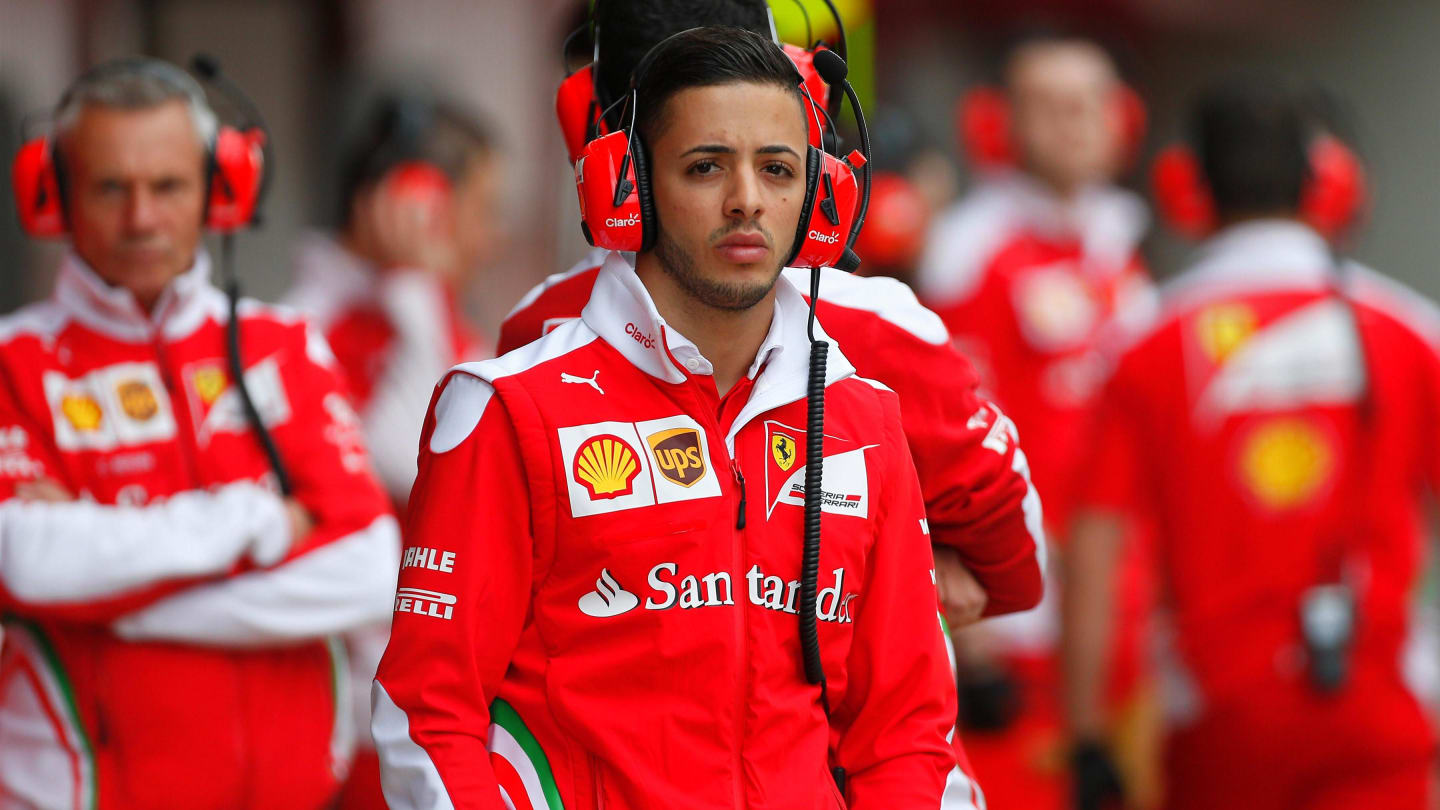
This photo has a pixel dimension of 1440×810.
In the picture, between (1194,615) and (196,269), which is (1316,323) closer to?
(1194,615)

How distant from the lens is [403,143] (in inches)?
265

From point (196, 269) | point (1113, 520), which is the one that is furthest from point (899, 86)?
point (196, 269)

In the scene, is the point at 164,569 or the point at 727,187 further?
the point at 164,569

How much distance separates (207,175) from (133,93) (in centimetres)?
23

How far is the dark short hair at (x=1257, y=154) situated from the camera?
5254mm

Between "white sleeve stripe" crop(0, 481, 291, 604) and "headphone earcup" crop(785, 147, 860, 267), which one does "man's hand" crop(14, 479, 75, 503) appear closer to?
"white sleeve stripe" crop(0, 481, 291, 604)

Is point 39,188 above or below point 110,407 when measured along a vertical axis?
above

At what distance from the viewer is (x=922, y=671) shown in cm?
290

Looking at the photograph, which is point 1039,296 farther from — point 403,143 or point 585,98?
point 585,98

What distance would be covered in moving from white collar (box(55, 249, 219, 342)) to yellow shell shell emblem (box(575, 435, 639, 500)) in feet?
5.27

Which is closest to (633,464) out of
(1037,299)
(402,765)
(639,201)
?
(639,201)

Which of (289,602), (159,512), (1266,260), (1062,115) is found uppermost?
(1062,115)

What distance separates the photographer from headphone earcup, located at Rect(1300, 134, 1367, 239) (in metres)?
5.29

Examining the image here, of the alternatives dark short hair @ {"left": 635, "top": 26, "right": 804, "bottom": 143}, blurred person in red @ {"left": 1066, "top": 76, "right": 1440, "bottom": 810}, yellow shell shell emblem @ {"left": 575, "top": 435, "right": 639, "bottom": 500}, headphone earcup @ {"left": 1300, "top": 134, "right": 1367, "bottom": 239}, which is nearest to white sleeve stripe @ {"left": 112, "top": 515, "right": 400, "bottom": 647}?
yellow shell shell emblem @ {"left": 575, "top": 435, "right": 639, "bottom": 500}
